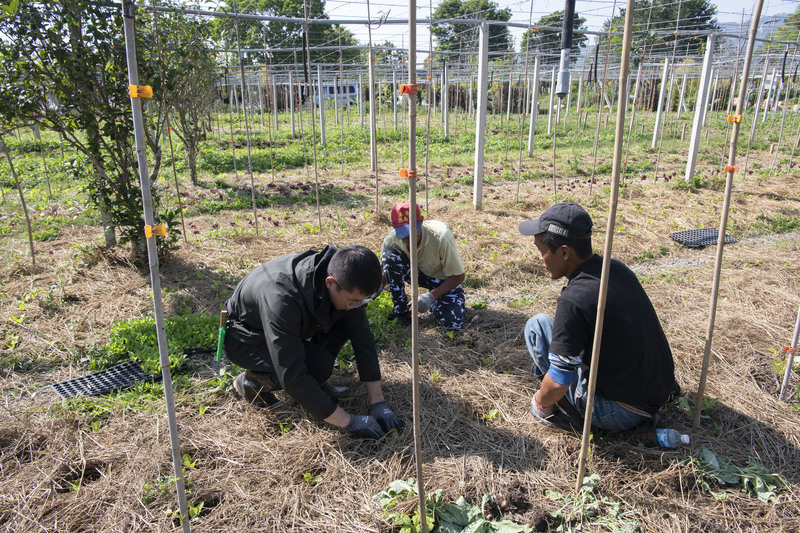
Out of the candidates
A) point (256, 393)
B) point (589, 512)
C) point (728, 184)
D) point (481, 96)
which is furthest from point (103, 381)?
point (481, 96)

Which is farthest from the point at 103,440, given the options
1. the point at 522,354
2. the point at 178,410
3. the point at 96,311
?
the point at 522,354

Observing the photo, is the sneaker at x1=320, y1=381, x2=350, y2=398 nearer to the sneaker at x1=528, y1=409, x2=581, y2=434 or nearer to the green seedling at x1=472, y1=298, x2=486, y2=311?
the sneaker at x1=528, y1=409, x2=581, y2=434

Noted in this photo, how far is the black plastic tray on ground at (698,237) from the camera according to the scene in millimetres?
5785

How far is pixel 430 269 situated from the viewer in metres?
3.77

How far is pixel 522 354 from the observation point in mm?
3334

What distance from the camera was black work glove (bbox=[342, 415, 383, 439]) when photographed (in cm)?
252

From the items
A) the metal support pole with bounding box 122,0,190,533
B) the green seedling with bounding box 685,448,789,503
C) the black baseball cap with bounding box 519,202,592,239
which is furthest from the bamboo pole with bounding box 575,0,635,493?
the metal support pole with bounding box 122,0,190,533

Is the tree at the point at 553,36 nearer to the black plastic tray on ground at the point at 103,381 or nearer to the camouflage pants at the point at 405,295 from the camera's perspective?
the camouflage pants at the point at 405,295

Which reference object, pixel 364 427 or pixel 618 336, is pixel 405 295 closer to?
pixel 364 427

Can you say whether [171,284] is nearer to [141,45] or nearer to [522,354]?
[141,45]

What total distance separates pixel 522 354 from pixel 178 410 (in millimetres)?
2229

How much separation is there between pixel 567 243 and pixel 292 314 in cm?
135

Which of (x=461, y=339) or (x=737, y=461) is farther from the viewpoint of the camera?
(x=461, y=339)

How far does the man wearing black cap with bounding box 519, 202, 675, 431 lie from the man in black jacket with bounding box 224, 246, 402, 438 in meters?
0.85
